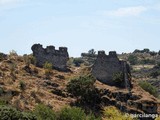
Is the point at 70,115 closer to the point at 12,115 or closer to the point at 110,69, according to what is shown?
the point at 12,115

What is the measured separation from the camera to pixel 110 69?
319 ft

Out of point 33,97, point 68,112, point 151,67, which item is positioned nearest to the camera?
point 68,112

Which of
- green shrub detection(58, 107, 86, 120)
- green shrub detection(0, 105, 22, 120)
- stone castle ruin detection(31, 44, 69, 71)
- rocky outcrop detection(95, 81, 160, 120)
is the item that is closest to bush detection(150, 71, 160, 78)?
rocky outcrop detection(95, 81, 160, 120)

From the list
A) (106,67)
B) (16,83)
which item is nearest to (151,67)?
(106,67)

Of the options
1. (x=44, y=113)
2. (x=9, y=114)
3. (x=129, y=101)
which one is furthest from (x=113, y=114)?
(x=9, y=114)

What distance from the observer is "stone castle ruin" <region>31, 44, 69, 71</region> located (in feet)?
320

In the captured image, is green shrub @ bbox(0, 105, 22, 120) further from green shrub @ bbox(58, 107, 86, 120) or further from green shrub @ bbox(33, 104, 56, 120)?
green shrub @ bbox(58, 107, 86, 120)

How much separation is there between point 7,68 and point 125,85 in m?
23.1

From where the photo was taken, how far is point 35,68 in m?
94.9

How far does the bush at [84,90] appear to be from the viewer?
8850cm

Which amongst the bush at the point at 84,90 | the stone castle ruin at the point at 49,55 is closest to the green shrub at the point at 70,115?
the bush at the point at 84,90

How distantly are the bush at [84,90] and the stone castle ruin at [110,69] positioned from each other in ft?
25.7

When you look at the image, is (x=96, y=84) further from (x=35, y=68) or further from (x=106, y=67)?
(x=35, y=68)

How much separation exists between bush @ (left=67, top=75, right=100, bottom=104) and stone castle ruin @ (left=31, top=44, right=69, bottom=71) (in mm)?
9464
